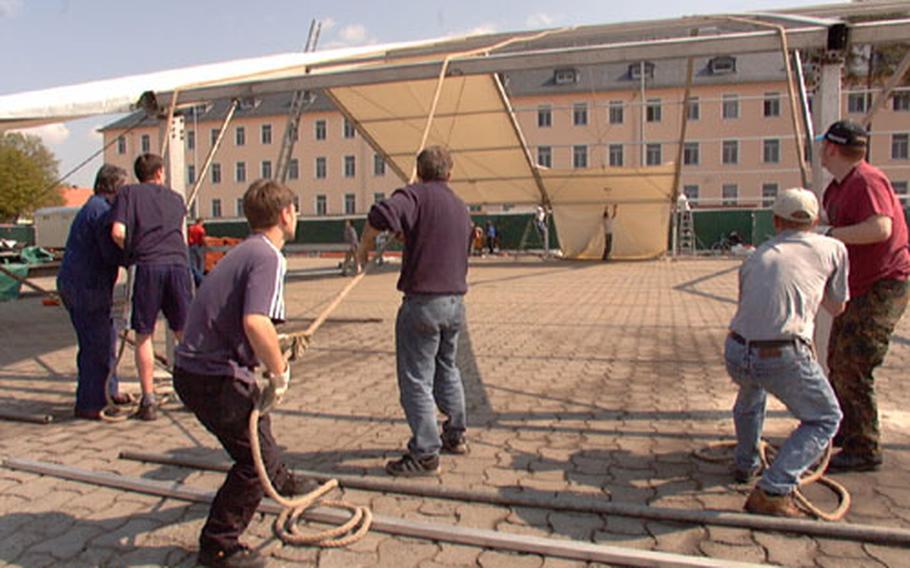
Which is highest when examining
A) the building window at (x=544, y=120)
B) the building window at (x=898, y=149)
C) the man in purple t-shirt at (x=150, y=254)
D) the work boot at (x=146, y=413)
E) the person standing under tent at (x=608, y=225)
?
the building window at (x=544, y=120)

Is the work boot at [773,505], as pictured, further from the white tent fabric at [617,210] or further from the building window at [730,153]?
the building window at [730,153]

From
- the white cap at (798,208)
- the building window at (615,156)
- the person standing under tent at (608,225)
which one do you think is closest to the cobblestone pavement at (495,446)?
the white cap at (798,208)

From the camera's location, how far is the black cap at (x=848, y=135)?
3.84 meters

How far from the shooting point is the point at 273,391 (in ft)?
9.90

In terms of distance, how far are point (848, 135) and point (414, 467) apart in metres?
3.01

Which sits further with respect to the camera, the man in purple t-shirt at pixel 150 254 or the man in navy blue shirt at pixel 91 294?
the man in navy blue shirt at pixel 91 294

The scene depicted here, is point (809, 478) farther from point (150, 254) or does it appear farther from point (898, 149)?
point (898, 149)

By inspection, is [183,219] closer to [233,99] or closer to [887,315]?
[233,99]

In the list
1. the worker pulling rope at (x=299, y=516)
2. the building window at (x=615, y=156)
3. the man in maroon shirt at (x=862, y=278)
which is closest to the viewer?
the worker pulling rope at (x=299, y=516)

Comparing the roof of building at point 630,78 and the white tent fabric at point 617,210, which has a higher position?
the roof of building at point 630,78

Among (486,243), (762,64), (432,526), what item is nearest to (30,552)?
(432,526)

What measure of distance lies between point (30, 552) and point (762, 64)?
55753 millimetres

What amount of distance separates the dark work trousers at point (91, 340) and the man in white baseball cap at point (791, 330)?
4.45 m

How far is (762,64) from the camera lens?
5081 cm
